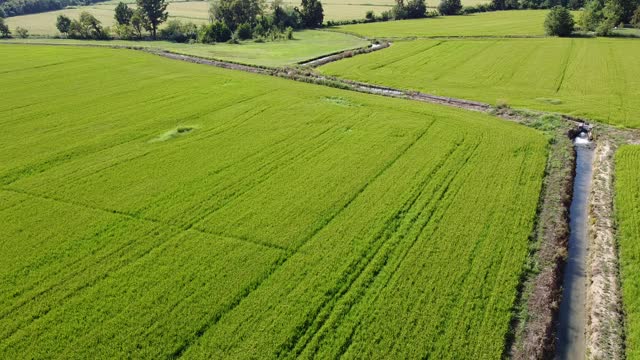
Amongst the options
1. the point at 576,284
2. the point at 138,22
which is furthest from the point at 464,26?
the point at 576,284

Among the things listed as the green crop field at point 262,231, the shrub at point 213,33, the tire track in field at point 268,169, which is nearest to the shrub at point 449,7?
the shrub at point 213,33

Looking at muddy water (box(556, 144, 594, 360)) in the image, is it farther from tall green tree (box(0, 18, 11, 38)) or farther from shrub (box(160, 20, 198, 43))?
tall green tree (box(0, 18, 11, 38))

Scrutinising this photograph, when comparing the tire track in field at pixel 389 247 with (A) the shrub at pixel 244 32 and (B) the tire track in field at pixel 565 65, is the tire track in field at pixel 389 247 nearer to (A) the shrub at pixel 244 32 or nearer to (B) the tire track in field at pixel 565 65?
(B) the tire track in field at pixel 565 65

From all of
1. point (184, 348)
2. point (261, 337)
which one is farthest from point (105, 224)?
point (261, 337)

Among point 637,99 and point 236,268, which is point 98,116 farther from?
point 637,99

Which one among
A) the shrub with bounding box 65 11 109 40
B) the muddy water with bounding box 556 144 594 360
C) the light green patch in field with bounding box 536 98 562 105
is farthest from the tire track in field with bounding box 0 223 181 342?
the shrub with bounding box 65 11 109 40

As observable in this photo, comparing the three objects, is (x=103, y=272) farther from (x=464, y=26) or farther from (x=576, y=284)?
(x=464, y=26)
